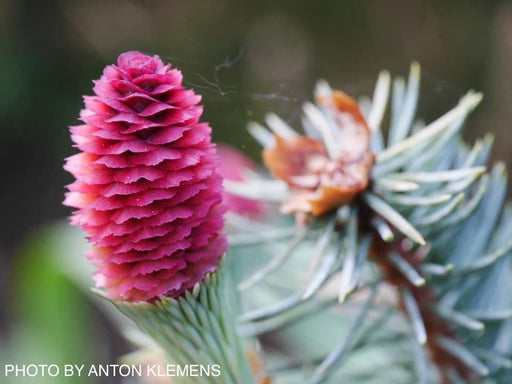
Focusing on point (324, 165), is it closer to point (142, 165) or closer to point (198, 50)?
point (142, 165)

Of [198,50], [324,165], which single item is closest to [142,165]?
[324,165]

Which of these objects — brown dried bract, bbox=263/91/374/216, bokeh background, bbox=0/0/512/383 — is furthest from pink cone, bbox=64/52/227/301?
bokeh background, bbox=0/0/512/383

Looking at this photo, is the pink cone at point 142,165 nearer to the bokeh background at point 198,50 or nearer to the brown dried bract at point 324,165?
the brown dried bract at point 324,165

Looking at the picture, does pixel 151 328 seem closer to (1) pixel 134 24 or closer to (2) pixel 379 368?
(2) pixel 379 368

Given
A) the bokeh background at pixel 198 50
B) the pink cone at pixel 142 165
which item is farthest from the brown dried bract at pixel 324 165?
the bokeh background at pixel 198 50

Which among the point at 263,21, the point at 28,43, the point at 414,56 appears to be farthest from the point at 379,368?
the point at 28,43
